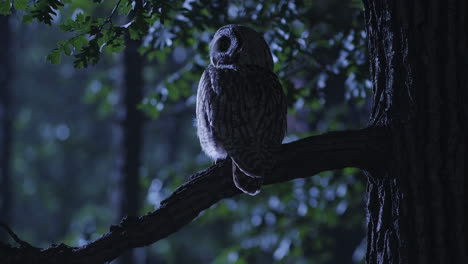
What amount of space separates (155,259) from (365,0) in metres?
18.3

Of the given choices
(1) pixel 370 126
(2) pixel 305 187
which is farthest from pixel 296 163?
(2) pixel 305 187

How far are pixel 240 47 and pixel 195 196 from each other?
A: 1.21m

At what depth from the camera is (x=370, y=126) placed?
249cm

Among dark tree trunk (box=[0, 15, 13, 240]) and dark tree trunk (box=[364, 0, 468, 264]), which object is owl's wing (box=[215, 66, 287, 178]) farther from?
dark tree trunk (box=[0, 15, 13, 240])

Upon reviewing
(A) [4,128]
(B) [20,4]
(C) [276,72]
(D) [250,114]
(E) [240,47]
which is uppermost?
(A) [4,128]

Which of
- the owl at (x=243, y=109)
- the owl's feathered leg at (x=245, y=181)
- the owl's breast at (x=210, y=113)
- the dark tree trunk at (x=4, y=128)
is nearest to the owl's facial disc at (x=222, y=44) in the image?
the owl at (x=243, y=109)

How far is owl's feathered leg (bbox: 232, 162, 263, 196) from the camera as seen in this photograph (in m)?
2.55

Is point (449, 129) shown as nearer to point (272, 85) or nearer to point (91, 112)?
point (272, 85)

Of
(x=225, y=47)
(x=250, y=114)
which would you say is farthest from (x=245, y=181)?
(x=225, y=47)

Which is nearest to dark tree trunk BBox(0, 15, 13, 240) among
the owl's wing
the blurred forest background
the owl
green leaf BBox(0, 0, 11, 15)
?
the blurred forest background

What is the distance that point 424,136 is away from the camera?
2396 mm

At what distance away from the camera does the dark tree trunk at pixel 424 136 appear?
235 cm

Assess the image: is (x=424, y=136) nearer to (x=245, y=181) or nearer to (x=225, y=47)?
(x=245, y=181)

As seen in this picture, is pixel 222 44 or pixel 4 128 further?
pixel 4 128
